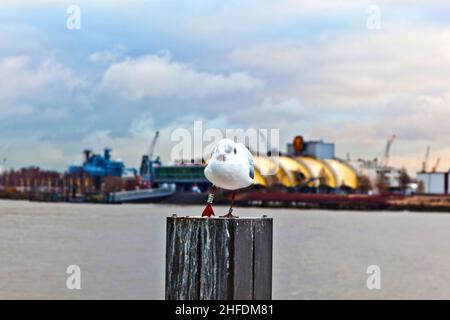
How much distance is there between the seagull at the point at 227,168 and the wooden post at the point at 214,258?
0.79 meters

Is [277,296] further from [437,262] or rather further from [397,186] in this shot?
[397,186]

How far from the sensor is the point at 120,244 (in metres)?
47.8

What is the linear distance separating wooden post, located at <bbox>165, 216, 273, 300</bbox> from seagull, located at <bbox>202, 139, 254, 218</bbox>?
790 mm

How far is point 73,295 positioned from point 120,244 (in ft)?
66.4

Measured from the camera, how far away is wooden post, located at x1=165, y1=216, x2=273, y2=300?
732 cm

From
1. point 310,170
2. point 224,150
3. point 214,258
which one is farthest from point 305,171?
point 214,258

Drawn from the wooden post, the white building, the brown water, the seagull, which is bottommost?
the brown water

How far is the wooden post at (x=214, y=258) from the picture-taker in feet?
24.0

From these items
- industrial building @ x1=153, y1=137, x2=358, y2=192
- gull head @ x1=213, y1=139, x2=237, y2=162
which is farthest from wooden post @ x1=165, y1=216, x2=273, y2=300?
industrial building @ x1=153, y1=137, x2=358, y2=192

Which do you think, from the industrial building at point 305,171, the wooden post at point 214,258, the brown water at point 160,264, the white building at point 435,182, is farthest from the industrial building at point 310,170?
the wooden post at point 214,258

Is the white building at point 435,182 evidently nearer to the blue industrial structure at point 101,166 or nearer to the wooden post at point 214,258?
the blue industrial structure at point 101,166

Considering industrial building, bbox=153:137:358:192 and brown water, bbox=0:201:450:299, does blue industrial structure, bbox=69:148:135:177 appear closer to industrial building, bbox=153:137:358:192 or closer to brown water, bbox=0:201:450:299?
industrial building, bbox=153:137:358:192

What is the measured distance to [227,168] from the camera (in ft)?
27.0
